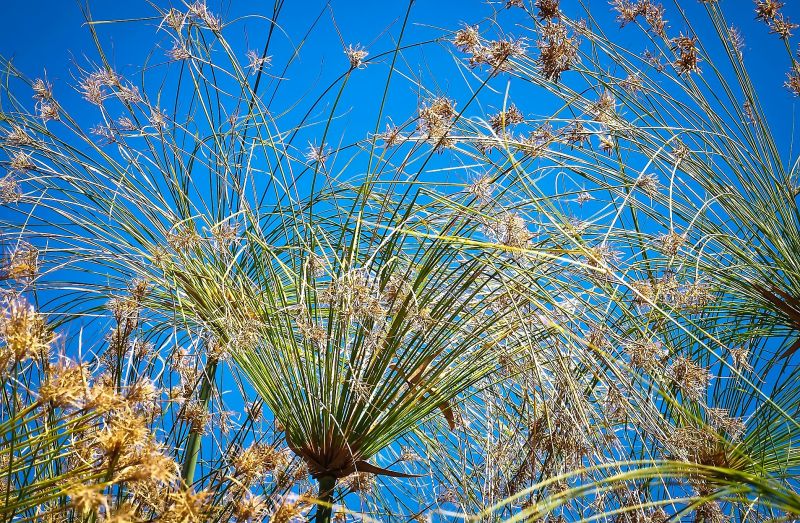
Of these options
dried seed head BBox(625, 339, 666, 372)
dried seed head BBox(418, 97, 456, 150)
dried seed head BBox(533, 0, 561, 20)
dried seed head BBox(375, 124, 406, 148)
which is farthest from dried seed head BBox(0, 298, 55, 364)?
dried seed head BBox(533, 0, 561, 20)

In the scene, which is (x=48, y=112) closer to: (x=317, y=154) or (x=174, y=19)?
(x=174, y=19)

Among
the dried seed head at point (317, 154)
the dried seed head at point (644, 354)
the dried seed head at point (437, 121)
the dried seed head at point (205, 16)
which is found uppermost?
the dried seed head at point (205, 16)

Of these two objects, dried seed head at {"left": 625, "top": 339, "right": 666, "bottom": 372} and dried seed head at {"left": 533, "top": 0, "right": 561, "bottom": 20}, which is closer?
dried seed head at {"left": 625, "top": 339, "right": 666, "bottom": 372}

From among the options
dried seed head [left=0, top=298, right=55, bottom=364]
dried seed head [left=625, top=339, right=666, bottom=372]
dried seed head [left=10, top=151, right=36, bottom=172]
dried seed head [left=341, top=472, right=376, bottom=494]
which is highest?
dried seed head [left=10, top=151, right=36, bottom=172]

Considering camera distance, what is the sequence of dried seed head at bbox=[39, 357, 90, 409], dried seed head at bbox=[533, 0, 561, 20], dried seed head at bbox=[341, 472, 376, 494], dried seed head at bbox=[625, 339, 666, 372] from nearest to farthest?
dried seed head at bbox=[39, 357, 90, 409]
dried seed head at bbox=[625, 339, 666, 372]
dried seed head at bbox=[533, 0, 561, 20]
dried seed head at bbox=[341, 472, 376, 494]

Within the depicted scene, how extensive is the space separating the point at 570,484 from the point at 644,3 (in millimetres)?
1454

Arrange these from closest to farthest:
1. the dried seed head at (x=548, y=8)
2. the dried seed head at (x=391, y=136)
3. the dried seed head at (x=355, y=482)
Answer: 1. the dried seed head at (x=548, y=8)
2. the dried seed head at (x=391, y=136)
3. the dried seed head at (x=355, y=482)

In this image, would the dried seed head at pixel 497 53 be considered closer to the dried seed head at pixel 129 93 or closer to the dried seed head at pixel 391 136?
the dried seed head at pixel 391 136

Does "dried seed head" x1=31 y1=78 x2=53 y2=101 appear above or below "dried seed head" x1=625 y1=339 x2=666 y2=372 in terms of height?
above

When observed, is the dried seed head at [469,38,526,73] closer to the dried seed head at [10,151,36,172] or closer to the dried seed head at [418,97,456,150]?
the dried seed head at [418,97,456,150]

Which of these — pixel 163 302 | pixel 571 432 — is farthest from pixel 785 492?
pixel 163 302

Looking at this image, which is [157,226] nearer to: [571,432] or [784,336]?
[571,432]

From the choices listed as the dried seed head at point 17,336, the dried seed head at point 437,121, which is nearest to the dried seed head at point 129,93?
the dried seed head at point 437,121

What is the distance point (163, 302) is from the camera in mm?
2641
